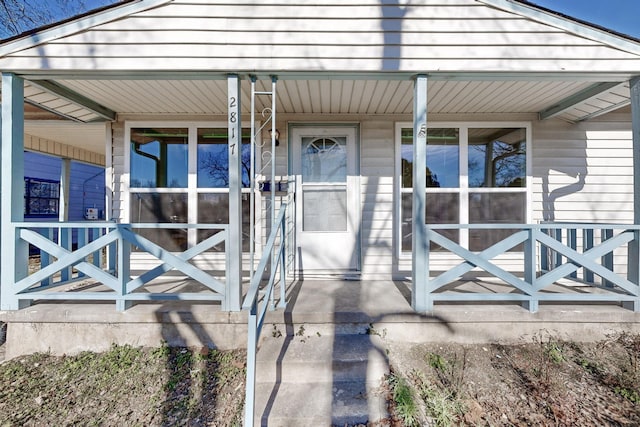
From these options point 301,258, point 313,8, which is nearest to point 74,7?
point 313,8

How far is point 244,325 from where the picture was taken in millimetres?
2932

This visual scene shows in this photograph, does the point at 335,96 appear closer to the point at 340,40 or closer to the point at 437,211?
the point at 340,40

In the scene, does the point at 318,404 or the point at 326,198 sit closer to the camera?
the point at 318,404

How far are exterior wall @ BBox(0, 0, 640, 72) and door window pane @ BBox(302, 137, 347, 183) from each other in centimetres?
146

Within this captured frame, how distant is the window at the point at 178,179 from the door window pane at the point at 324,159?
853 mm

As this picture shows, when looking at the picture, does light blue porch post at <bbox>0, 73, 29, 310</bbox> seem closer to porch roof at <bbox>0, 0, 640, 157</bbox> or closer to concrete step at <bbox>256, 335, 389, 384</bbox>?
porch roof at <bbox>0, 0, 640, 157</bbox>

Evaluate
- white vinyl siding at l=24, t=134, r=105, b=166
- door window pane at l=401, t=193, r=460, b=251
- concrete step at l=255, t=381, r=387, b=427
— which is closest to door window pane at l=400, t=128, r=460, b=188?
door window pane at l=401, t=193, r=460, b=251

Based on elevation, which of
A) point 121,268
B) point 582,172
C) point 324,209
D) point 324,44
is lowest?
point 121,268

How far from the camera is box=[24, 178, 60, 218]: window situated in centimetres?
870

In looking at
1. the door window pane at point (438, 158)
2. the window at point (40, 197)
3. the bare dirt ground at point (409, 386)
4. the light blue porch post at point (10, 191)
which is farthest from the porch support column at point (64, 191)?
the door window pane at point (438, 158)

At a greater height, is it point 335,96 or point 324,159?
point 335,96

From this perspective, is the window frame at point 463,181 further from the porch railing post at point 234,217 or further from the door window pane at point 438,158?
the porch railing post at point 234,217

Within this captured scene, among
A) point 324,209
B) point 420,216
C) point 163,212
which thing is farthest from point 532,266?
point 163,212

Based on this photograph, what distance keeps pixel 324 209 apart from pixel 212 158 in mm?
1714
